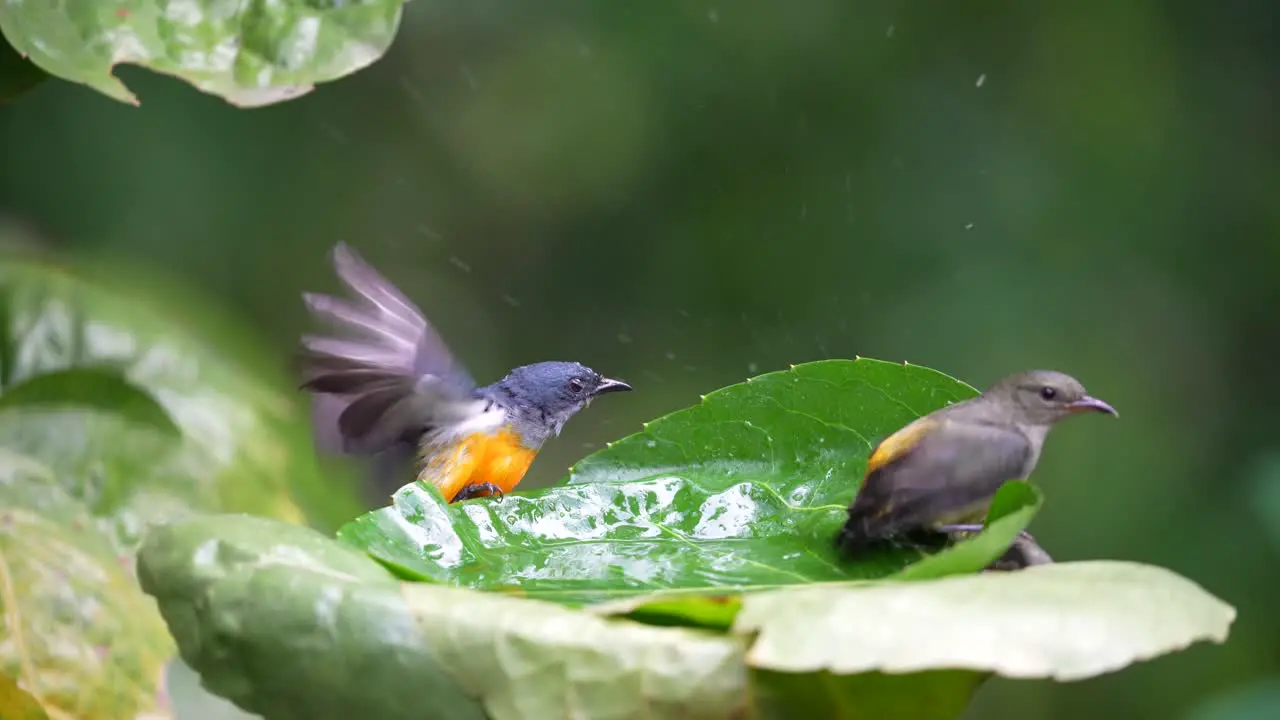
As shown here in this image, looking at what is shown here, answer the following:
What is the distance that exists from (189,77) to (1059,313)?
365 centimetres

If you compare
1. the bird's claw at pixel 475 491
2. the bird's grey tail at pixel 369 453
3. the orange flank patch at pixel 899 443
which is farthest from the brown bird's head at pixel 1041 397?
the bird's grey tail at pixel 369 453

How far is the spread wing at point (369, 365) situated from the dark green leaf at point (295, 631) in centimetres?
93

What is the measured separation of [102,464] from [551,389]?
1.06m

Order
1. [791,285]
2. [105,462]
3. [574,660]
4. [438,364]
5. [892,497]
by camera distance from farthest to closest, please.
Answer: [791,285] → [438,364] → [105,462] → [892,497] → [574,660]

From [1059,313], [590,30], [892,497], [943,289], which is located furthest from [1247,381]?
[892,497]

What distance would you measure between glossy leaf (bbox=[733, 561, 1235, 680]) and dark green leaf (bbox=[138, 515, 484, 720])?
0.30 metres

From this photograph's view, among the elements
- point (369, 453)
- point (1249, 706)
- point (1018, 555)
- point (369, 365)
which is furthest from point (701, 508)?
point (1249, 706)

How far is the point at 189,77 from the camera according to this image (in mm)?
1923

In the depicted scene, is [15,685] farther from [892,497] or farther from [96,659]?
[892,497]

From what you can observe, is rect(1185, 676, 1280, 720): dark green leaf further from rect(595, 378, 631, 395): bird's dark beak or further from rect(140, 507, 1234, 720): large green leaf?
rect(140, 507, 1234, 720): large green leaf

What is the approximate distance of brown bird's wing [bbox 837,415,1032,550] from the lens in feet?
5.01

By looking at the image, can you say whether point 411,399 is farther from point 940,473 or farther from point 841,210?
point 841,210

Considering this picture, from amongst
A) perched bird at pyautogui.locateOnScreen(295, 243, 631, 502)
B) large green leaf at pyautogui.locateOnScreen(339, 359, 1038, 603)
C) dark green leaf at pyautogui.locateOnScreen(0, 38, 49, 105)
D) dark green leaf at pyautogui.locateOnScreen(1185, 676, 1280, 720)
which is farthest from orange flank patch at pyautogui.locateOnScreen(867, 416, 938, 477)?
dark green leaf at pyautogui.locateOnScreen(1185, 676, 1280, 720)

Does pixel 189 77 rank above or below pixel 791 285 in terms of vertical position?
above
